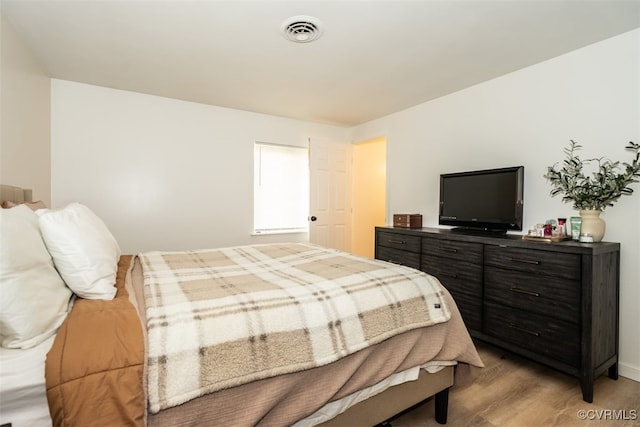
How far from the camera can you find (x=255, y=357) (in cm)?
107

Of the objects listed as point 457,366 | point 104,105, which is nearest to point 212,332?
point 457,366

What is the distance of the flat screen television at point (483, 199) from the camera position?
8.71 feet

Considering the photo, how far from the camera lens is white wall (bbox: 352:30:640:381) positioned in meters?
2.19

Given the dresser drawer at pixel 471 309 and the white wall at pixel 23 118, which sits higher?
the white wall at pixel 23 118

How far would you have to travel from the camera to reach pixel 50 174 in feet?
10.2

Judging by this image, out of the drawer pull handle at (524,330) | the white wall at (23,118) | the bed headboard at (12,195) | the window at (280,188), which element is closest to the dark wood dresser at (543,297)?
the drawer pull handle at (524,330)

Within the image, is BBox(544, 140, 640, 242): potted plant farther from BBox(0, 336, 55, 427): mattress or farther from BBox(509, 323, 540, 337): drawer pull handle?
A: BBox(0, 336, 55, 427): mattress

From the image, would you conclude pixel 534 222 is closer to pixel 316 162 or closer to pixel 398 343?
pixel 398 343

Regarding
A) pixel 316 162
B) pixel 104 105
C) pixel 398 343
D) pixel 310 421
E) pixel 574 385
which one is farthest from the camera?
pixel 316 162

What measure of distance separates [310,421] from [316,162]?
145 inches

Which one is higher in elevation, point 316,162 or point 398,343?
point 316,162

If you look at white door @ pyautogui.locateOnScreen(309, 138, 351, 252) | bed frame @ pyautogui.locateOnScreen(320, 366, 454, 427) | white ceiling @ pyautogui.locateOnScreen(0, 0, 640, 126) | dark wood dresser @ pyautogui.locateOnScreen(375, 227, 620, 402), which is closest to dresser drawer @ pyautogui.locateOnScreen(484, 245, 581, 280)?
dark wood dresser @ pyautogui.locateOnScreen(375, 227, 620, 402)

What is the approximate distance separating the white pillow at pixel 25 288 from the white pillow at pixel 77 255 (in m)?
0.05

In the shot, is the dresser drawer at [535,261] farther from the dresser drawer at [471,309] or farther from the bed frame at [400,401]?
the bed frame at [400,401]
